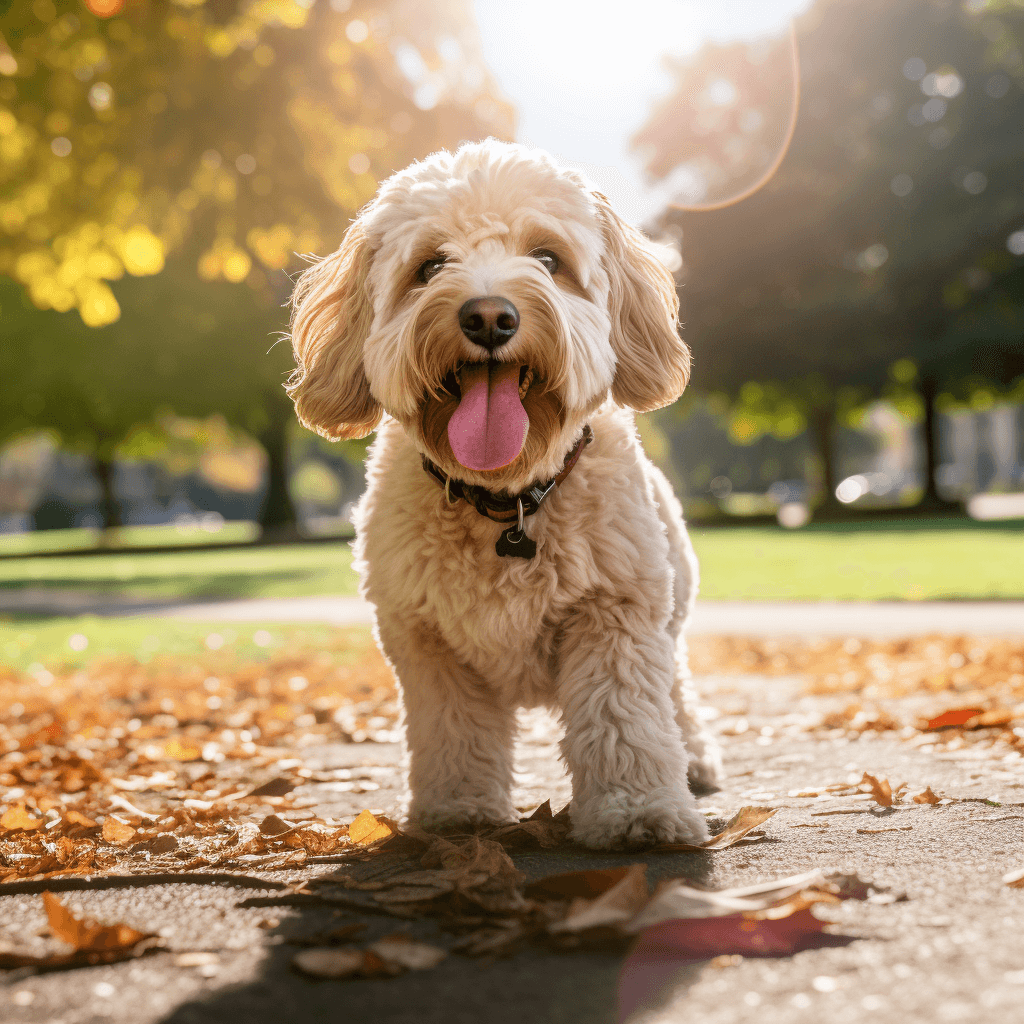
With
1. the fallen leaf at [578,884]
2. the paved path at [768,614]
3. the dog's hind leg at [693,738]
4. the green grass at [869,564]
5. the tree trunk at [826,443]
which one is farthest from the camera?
the tree trunk at [826,443]

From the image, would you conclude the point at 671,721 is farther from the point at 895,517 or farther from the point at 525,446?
the point at 895,517

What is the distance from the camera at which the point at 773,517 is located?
31203 millimetres

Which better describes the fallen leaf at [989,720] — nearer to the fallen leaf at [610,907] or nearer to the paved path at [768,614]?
the fallen leaf at [610,907]

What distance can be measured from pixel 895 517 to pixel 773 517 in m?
3.66

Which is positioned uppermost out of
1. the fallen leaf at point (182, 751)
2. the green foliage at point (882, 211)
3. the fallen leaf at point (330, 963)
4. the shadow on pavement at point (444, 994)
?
the green foliage at point (882, 211)

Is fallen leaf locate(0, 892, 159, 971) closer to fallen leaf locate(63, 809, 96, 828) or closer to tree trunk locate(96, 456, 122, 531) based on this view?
fallen leaf locate(63, 809, 96, 828)

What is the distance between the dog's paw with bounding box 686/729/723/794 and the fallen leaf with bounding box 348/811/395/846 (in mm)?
1228

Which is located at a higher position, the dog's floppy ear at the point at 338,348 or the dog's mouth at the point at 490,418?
the dog's floppy ear at the point at 338,348

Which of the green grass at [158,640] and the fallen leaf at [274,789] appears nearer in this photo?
the fallen leaf at [274,789]

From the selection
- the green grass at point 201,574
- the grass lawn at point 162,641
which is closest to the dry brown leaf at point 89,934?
the grass lawn at point 162,641

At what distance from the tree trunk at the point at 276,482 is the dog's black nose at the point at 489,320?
1276 inches

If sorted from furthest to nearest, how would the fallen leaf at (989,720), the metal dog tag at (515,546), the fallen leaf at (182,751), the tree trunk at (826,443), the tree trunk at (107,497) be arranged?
the tree trunk at (107,497), the tree trunk at (826,443), the fallen leaf at (182,751), the fallen leaf at (989,720), the metal dog tag at (515,546)

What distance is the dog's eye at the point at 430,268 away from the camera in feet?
10.4

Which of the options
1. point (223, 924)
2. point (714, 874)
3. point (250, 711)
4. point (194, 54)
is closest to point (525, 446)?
point (714, 874)
